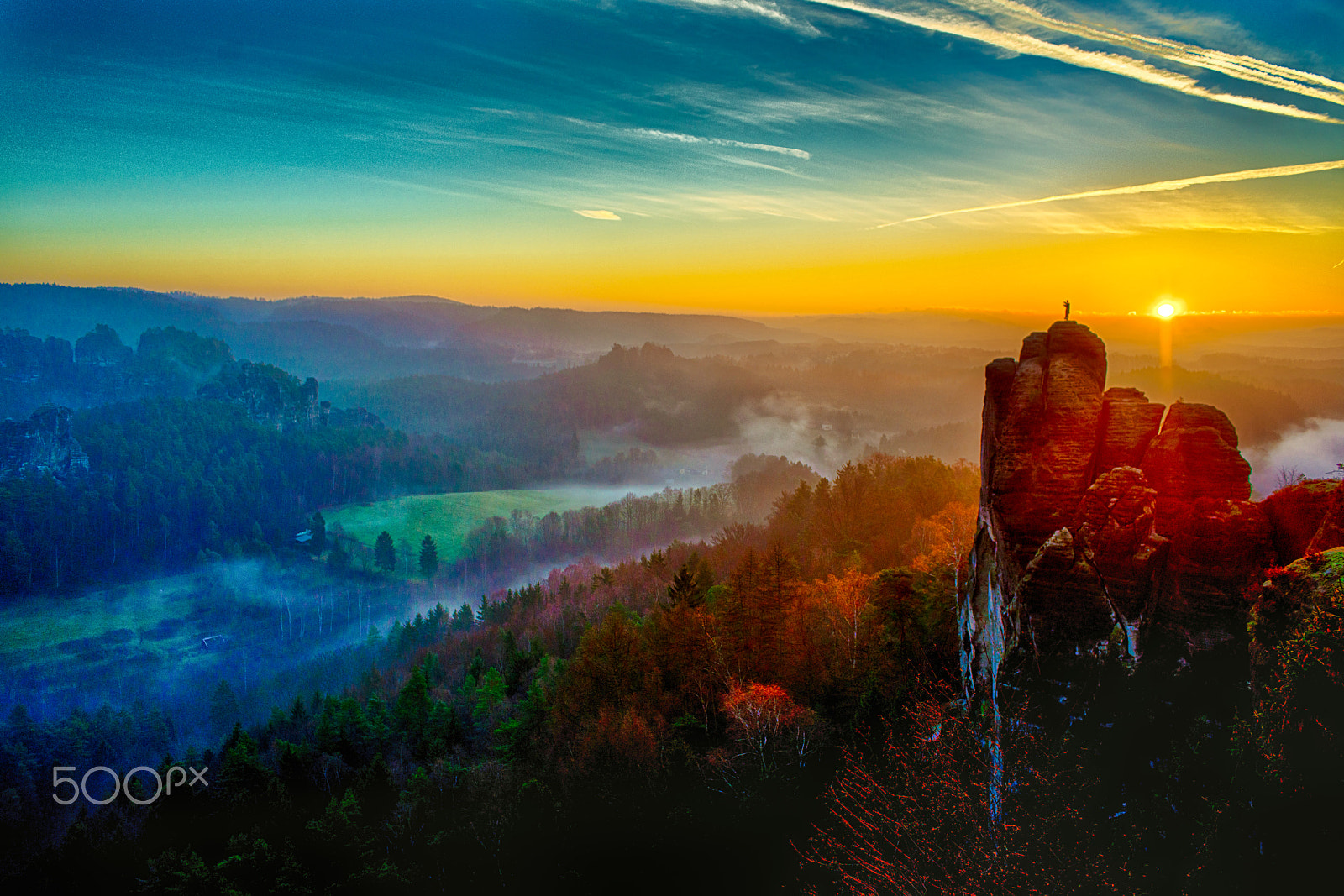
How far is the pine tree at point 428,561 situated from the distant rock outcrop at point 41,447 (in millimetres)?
90530

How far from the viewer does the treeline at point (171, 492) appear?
126 meters

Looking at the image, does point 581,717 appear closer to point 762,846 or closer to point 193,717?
point 762,846

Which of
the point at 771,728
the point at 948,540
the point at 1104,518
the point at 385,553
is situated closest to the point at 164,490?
the point at 385,553

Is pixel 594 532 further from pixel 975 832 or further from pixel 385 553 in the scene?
pixel 975 832

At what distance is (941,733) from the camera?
1688cm

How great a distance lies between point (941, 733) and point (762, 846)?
7193 millimetres

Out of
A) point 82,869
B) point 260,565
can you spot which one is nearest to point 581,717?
point 82,869

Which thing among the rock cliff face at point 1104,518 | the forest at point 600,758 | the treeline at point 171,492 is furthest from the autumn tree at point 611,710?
the treeline at point 171,492

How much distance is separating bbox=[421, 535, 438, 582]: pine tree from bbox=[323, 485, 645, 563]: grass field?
6.43 meters

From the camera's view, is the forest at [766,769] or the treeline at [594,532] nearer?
the forest at [766,769]

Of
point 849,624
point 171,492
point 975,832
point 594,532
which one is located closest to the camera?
point 975,832

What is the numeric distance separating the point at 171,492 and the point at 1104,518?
193568mm

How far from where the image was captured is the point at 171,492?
519 ft

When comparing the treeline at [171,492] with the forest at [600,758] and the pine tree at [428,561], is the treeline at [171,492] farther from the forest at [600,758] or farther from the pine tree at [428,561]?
the forest at [600,758]
